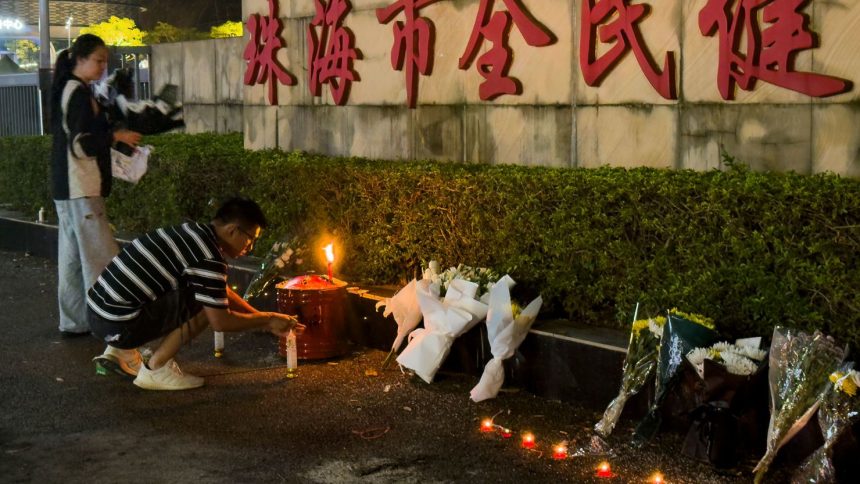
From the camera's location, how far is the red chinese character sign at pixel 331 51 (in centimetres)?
962

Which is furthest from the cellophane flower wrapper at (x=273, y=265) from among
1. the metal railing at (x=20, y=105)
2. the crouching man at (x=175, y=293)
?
the metal railing at (x=20, y=105)

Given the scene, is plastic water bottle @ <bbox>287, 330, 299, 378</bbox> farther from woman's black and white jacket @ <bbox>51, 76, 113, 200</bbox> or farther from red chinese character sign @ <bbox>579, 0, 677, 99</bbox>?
red chinese character sign @ <bbox>579, 0, 677, 99</bbox>

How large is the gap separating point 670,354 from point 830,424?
3.06ft

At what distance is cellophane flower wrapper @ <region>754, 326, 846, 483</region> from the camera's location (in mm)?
5059

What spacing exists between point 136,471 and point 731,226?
339 cm

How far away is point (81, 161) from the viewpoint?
805cm

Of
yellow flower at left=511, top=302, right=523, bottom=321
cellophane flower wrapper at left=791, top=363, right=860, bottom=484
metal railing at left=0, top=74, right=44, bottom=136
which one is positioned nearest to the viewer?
cellophane flower wrapper at left=791, top=363, right=860, bottom=484

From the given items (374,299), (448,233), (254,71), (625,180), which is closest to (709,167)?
(625,180)

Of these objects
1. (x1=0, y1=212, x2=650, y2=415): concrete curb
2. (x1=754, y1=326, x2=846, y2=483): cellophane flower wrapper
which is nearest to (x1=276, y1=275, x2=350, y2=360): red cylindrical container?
(x1=0, y1=212, x2=650, y2=415): concrete curb

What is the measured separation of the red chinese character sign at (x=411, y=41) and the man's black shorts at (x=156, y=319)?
304 centimetres

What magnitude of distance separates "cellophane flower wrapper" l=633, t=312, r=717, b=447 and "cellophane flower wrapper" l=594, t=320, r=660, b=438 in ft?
0.33

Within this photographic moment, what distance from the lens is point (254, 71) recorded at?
10.8 m

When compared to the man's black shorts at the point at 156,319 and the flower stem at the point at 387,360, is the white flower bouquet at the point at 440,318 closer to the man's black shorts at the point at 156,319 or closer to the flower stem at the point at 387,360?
the flower stem at the point at 387,360

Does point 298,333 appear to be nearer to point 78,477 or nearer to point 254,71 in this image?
point 78,477
